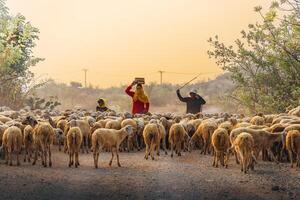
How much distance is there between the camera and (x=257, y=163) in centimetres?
1427

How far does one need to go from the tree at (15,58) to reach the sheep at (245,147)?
19.7 metres

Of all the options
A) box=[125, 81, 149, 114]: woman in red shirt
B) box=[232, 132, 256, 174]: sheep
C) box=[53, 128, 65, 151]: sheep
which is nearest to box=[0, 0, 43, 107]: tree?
box=[125, 81, 149, 114]: woman in red shirt

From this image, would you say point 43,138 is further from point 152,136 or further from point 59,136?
point 152,136

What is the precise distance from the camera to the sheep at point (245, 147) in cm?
1285

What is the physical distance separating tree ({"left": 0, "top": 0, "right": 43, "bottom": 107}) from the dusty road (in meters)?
17.5

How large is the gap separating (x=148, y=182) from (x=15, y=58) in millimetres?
20961

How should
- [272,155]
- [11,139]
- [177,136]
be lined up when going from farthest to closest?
[177,136]
[272,155]
[11,139]

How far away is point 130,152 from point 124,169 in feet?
12.0

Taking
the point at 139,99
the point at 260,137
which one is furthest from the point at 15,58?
the point at 260,137

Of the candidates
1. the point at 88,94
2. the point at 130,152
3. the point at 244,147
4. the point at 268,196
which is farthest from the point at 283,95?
the point at 88,94

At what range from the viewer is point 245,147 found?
12.8m

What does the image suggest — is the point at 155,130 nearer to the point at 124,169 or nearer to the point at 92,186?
the point at 124,169

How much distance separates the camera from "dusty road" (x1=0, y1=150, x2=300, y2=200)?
35.7 feet

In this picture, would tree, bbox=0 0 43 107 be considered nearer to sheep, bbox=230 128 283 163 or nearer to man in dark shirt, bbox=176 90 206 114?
man in dark shirt, bbox=176 90 206 114
